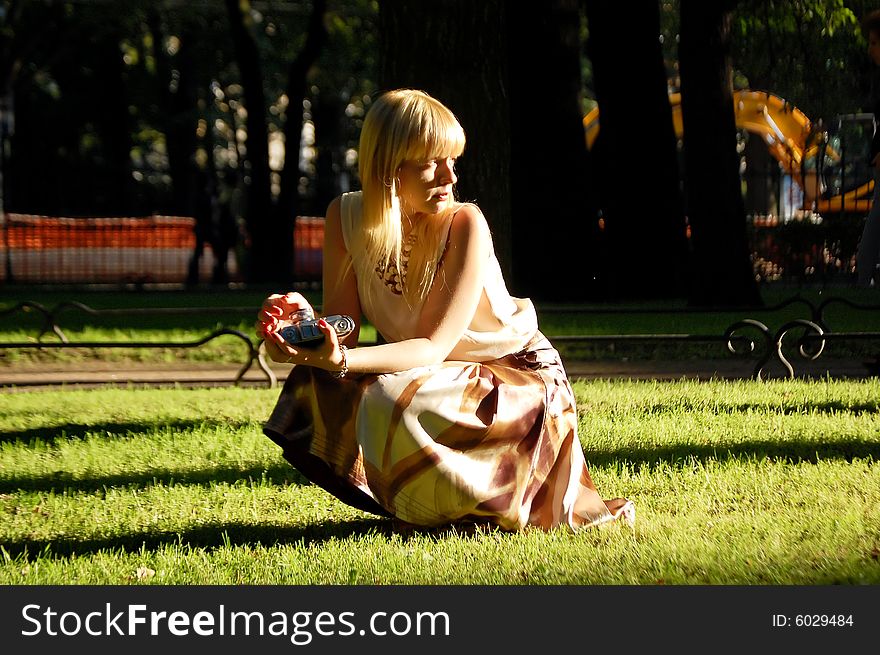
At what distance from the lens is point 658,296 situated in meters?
17.0

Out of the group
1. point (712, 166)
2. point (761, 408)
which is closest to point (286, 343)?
point (761, 408)

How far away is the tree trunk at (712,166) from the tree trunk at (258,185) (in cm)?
1110

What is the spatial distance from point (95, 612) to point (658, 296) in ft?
45.3

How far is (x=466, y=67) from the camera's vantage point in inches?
313

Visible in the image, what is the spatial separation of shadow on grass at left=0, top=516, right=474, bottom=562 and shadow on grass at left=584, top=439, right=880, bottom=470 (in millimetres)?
1624

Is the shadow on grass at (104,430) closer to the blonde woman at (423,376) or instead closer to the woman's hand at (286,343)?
the blonde woman at (423,376)

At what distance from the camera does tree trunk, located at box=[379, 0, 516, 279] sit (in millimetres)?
7859

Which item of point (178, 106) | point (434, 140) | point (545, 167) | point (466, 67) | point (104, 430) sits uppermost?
point (466, 67)

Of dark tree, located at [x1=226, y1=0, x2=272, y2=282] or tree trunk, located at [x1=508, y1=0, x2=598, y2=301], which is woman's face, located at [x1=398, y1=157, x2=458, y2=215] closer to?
tree trunk, located at [x1=508, y1=0, x2=598, y2=301]

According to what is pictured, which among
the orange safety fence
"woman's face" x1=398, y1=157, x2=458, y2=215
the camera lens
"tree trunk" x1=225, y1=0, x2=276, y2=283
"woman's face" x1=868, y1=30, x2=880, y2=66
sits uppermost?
"woman's face" x1=868, y1=30, x2=880, y2=66

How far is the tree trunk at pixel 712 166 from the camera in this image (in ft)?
48.3

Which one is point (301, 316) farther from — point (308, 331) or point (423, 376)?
point (423, 376)

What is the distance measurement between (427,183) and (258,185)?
2117cm

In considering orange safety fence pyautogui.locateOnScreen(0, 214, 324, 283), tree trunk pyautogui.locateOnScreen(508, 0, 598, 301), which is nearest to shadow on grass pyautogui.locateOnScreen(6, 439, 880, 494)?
tree trunk pyautogui.locateOnScreen(508, 0, 598, 301)
